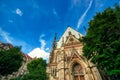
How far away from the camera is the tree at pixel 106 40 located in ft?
48.8

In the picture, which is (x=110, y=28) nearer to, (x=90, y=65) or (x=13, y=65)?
(x=90, y=65)

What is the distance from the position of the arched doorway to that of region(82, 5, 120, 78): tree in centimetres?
840

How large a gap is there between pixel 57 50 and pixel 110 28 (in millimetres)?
19328

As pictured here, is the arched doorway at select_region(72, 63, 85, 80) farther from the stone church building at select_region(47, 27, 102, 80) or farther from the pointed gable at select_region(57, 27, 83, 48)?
the pointed gable at select_region(57, 27, 83, 48)

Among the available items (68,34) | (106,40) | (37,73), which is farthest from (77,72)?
(106,40)

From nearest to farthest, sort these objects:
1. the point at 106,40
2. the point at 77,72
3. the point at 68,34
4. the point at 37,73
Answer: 1. the point at 106,40
2. the point at 77,72
3. the point at 37,73
4. the point at 68,34

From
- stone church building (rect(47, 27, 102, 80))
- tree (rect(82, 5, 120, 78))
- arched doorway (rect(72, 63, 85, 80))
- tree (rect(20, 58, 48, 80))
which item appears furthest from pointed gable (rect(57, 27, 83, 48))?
tree (rect(82, 5, 120, 78))

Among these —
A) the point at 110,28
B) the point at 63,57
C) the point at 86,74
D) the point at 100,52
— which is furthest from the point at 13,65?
the point at 110,28

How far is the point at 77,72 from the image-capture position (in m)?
26.4

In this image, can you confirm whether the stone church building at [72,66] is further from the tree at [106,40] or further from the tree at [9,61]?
the tree at [9,61]

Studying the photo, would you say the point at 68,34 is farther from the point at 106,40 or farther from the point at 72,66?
the point at 106,40

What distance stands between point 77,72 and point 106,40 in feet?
40.8

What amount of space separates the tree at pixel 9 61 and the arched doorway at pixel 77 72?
12049mm

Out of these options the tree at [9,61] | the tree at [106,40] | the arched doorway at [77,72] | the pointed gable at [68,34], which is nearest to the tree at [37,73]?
the tree at [9,61]
